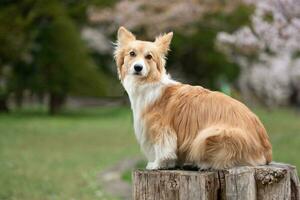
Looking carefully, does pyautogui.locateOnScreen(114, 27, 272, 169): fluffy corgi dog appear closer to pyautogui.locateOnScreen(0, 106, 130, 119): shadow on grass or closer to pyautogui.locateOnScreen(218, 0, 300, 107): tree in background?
pyautogui.locateOnScreen(218, 0, 300, 107): tree in background

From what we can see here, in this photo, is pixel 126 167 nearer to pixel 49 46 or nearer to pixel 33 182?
pixel 33 182

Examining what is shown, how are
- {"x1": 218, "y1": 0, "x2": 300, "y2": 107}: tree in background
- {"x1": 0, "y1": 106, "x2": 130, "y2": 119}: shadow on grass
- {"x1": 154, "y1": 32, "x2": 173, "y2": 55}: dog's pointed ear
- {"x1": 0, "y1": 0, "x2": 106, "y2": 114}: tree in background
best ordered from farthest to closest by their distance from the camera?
{"x1": 0, "y1": 0, "x2": 106, "y2": 114}: tree in background
{"x1": 0, "y1": 106, "x2": 130, "y2": 119}: shadow on grass
{"x1": 218, "y1": 0, "x2": 300, "y2": 107}: tree in background
{"x1": 154, "y1": 32, "x2": 173, "y2": 55}: dog's pointed ear

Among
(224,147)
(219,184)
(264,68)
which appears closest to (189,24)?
(264,68)

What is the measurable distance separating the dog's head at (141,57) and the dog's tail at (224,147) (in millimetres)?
764

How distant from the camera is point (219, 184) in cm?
596

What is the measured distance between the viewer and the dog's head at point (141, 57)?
638cm

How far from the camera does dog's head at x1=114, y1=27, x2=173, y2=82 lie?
6379mm

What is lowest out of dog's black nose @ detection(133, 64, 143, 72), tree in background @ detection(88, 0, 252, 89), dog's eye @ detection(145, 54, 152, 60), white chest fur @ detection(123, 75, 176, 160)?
white chest fur @ detection(123, 75, 176, 160)

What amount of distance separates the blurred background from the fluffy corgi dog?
17.1 feet

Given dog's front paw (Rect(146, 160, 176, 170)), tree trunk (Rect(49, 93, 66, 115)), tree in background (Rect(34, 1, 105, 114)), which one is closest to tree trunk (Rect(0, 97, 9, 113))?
tree trunk (Rect(49, 93, 66, 115))

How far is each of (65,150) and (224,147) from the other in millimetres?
12562

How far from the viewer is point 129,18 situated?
1150 inches

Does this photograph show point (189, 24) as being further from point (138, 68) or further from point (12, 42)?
point (138, 68)

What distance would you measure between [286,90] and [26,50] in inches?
648
